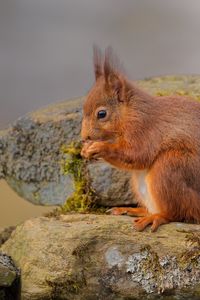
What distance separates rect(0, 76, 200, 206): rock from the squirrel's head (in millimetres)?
702

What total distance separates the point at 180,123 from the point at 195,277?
0.81 m

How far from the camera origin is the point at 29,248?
4.09 m

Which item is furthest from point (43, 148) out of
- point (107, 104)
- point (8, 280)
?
point (8, 280)

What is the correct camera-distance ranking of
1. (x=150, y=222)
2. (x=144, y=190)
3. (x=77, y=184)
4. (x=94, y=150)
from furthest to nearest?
(x=77, y=184) < (x=144, y=190) < (x=94, y=150) < (x=150, y=222)

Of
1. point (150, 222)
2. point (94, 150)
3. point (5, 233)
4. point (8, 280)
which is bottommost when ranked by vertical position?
point (5, 233)

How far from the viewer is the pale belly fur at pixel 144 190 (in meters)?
4.27

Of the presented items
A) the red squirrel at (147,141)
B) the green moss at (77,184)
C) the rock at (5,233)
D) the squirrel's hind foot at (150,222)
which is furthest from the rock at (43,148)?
the squirrel's hind foot at (150,222)

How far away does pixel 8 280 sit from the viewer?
12.9ft

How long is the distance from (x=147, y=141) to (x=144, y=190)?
0.87ft

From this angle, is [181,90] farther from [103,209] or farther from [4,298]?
[4,298]

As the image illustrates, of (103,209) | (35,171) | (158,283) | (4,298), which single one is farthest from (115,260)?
(35,171)

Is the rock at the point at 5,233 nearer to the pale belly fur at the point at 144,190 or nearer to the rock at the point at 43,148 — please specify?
the rock at the point at 43,148

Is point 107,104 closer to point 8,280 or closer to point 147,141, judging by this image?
point 147,141

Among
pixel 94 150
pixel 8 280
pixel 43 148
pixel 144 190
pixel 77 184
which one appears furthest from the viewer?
pixel 43 148
